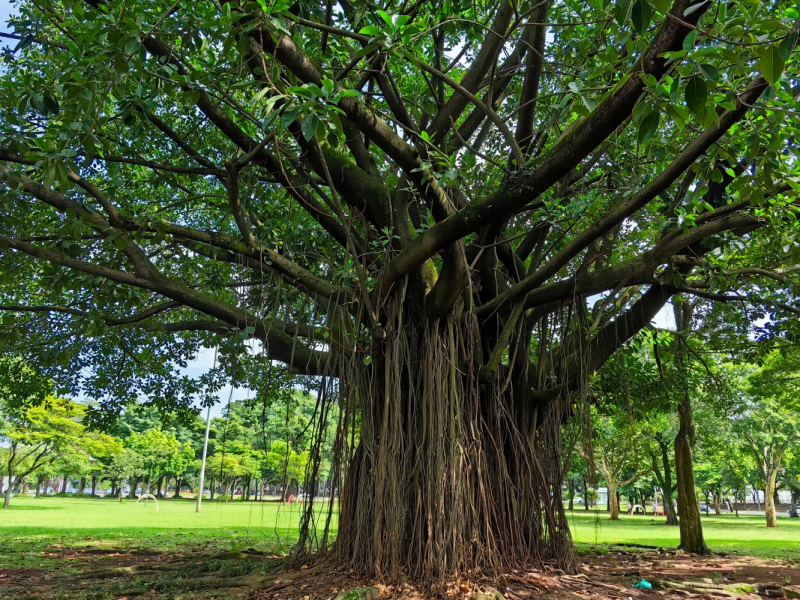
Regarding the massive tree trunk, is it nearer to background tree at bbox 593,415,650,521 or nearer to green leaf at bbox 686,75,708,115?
background tree at bbox 593,415,650,521

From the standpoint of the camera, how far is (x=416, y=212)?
4.93 meters

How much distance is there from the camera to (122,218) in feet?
12.5

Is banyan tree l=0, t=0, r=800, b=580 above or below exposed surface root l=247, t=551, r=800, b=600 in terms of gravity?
above

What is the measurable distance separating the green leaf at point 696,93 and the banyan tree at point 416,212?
0.33 metres

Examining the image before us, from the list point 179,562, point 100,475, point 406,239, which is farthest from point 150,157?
point 100,475

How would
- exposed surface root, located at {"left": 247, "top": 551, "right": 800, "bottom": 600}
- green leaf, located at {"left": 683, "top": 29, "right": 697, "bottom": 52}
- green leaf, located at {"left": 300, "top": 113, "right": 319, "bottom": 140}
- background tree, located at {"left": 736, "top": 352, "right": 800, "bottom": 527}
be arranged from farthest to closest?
background tree, located at {"left": 736, "top": 352, "right": 800, "bottom": 527}, exposed surface root, located at {"left": 247, "top": 551, "right": 800, "bottom": 600}, green leaf, located at {"left": 300, "top": 113, "right": 319, "bottom": 140}, green leaf, located at {"left": 683, "top": 29, "right": 697, "bottom": 52}

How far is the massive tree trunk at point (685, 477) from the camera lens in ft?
21.5

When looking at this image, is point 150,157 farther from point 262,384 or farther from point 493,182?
point 493,182

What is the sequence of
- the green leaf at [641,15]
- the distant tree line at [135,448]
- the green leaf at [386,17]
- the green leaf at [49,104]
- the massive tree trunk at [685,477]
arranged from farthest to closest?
the distant tree line at [135,448], the massive tree trunk at [685,477], the green leaf at [49,104], the green leaf at [386,17], the green leaf at [641,15]

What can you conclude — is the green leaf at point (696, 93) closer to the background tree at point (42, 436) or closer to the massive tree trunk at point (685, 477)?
the massive tree trunk at point (685, 477)

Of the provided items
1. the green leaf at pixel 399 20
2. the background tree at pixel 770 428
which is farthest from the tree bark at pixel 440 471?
the background tree at pixel 770 428

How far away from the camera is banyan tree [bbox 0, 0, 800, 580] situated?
2.64 meters

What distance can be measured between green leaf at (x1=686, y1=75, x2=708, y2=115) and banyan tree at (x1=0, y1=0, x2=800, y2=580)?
331 millimetres

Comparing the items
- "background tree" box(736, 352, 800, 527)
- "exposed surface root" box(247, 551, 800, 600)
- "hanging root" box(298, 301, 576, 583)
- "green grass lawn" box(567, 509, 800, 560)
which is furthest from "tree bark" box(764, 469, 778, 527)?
"hanging root" box(298, 301, 576, 583)
